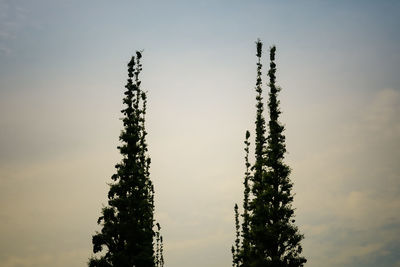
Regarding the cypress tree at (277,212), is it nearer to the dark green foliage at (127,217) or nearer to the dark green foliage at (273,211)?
the dark green foliage at (273,211)

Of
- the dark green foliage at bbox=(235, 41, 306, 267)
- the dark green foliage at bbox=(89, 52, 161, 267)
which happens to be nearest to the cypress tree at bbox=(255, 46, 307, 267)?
the dark green foliage at bbox=(235, 41, 306, 267)

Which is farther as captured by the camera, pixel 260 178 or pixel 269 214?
pixel 260 178

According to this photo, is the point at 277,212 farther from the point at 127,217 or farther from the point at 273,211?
the point at 127,217

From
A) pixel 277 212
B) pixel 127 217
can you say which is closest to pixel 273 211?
pixel 277 212

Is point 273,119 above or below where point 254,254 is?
above

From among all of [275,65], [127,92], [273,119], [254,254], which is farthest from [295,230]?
[127,92]

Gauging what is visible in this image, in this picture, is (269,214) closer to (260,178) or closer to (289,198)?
(289,198)

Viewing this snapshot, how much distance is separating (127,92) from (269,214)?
52.3 ft

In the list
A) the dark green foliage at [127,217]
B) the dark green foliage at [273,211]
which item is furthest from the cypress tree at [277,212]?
the dark green foliage at [127,217]

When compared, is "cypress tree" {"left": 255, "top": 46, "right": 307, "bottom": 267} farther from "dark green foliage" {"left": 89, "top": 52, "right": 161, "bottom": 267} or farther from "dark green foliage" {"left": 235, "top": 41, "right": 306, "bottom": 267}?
"dark green foliage" {"left": 89, "top": 52, "right": 161, "bottom": 267}

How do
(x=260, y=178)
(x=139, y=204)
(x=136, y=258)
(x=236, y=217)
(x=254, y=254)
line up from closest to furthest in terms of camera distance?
(x=136, y=258)
(x=139, y=204)
(x=254, y=254)
(x=260, y=178)
(x=236, y=217)

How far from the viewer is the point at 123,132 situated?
92.5 ft

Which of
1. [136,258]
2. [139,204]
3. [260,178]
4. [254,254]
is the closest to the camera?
[136,258]

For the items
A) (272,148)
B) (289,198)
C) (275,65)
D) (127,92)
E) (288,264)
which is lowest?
(288,264)
